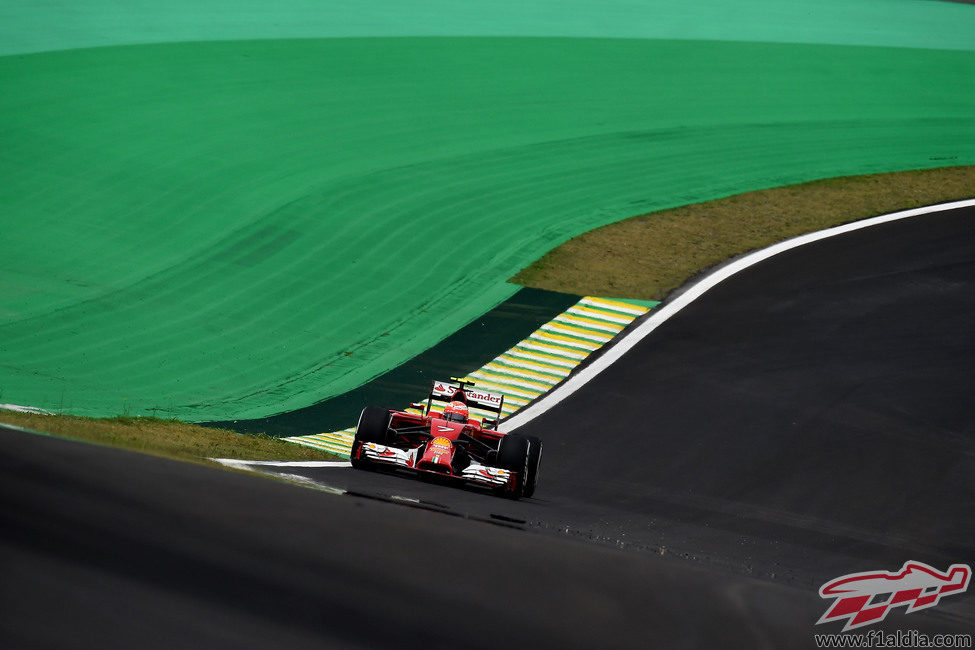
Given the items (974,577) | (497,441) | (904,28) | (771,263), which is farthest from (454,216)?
(904,28)

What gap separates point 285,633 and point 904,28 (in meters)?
40.1

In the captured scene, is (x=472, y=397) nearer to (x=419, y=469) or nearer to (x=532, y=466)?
(x=532, y=466)

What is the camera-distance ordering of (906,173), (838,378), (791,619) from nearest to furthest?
(791,619) → (838,378) → (906,173)

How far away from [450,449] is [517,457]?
85 cm

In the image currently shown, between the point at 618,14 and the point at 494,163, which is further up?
the point at 618,14

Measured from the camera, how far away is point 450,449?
14.1m

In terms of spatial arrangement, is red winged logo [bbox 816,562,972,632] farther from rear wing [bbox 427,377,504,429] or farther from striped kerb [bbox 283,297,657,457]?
striped kerb [bbox 283,297,657,457]

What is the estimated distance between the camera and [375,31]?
3550 centimetres

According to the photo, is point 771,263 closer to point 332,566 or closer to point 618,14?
point 618,14

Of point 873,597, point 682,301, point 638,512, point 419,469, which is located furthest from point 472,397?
point 682,301

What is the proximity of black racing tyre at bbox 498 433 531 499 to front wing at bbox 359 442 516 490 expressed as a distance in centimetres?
18

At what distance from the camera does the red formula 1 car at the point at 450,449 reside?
1387 centimetres

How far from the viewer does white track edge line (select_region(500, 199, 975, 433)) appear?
62.6ft

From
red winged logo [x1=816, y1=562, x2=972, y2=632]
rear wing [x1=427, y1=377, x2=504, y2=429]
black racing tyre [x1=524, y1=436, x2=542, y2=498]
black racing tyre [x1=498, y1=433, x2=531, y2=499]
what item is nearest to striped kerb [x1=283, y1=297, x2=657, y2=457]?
rear wing [x1=427, y1=377, x2=504, y2=429]
